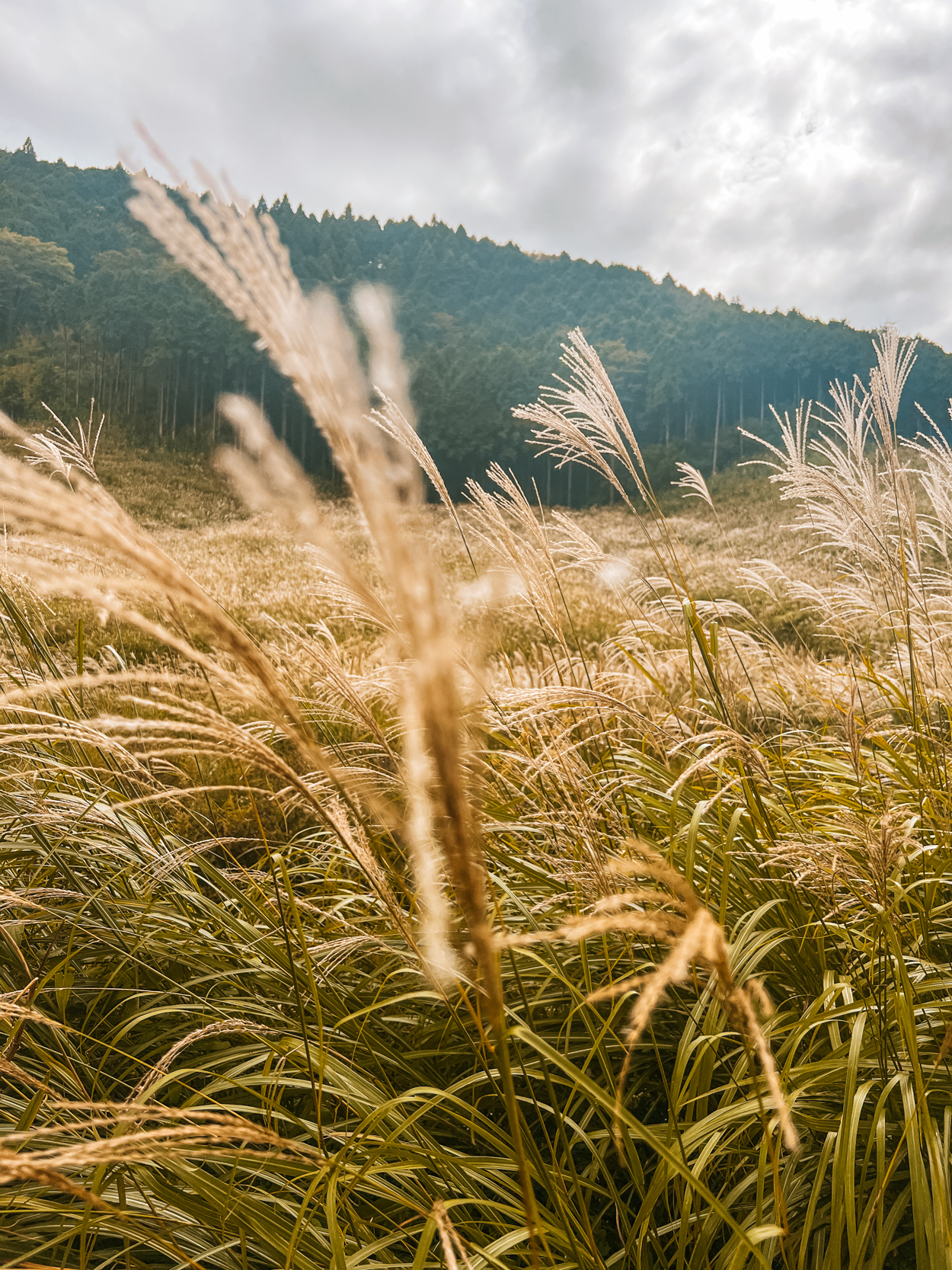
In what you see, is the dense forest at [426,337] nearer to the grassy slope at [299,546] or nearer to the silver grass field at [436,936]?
the grassy slope at [299,546]

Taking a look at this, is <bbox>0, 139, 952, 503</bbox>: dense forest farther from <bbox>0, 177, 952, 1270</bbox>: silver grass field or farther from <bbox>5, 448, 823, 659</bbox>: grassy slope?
<bbox>0, 177, 952, 1270</bbox>: silver grass field

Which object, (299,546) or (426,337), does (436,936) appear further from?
(426,337)

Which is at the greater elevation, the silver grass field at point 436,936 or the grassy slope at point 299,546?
the grassy slope at point 299,546

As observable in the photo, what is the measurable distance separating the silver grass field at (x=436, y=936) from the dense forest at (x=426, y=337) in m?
33.9

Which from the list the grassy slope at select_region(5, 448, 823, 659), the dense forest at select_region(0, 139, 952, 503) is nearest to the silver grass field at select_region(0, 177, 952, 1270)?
the grassy slope at select_region(5, 448, 823, 659)

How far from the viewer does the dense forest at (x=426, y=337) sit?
123 feet

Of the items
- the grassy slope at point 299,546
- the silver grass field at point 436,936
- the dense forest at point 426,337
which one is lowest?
the silver grass field at point 436,936

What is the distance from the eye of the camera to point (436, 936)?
690mm

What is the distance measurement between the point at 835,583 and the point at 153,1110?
3.32 metres

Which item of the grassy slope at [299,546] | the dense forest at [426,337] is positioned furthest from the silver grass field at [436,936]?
the dense forest at [426,337]

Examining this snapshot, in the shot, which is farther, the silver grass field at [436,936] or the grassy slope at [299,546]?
the grassy slope at [299,546]

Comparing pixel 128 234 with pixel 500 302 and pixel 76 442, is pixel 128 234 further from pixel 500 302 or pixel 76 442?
pixel 76 442

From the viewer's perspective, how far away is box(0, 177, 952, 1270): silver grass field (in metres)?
0.59

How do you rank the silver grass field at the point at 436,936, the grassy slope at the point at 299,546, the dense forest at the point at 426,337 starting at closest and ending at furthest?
the silver grass field at the point at 436,936 < the grassy slope at the point at 299,546 < the dense forest at the point at 426,337
